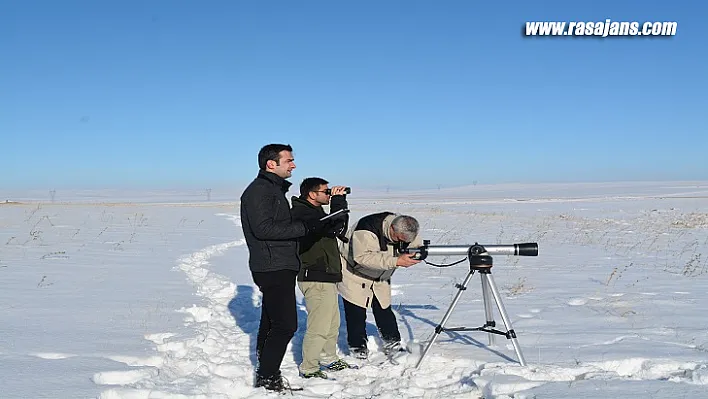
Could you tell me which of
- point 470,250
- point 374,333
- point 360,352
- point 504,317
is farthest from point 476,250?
point 374,333

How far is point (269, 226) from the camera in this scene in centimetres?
423

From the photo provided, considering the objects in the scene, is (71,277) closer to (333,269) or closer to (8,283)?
(8,283)

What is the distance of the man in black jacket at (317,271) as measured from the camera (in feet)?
16.0

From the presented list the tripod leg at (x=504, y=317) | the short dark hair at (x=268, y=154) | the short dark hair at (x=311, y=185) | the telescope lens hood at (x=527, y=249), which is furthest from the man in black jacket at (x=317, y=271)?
the telescope lens hood at (x=527, y=249)

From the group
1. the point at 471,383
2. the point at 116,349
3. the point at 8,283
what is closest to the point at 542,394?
the point at 471,383

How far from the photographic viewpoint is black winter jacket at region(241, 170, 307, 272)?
167 inches

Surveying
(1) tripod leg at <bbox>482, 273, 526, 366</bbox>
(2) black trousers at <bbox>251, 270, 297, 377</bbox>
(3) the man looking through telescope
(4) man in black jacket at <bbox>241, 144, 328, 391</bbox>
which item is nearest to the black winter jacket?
(4) man in black jacket at <bbox>241, 144, 328, 391</bbox>

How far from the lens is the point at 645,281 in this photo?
8.78m

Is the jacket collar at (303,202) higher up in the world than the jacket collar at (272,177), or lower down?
lower down

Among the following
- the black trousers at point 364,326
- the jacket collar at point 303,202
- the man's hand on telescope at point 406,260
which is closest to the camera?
the man's hand on telescope at point 406,260

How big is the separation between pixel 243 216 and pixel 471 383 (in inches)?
89.6

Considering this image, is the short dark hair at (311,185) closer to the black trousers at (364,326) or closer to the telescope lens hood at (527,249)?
the black trousers at (364,326)

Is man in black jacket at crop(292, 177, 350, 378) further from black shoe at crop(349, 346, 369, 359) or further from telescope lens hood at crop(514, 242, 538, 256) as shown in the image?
telescope lens hood at crop(514, 242, 538, 256)

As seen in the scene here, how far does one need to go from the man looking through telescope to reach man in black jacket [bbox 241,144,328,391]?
585 mm
